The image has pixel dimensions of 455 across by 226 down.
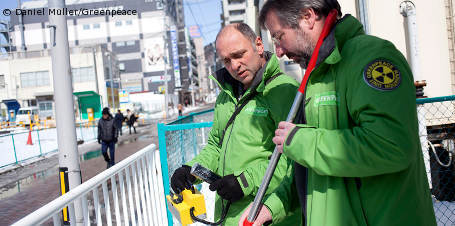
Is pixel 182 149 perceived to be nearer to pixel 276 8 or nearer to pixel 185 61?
pixel 276 8

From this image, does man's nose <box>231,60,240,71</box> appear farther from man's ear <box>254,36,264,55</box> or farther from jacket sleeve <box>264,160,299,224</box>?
jacket sleeve <box>264,160,299,224</box>

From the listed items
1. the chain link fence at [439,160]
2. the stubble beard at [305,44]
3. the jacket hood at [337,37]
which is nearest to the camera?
the jacket hood at [337,37]

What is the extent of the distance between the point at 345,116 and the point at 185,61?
88682 mm

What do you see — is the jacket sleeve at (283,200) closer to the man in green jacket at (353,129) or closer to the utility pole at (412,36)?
the man in green jacket at (353,129)

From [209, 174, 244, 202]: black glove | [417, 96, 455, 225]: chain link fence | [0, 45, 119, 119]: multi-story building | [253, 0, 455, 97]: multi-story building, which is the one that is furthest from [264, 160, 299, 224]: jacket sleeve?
[0, 45, 119, 119]: multi-story building

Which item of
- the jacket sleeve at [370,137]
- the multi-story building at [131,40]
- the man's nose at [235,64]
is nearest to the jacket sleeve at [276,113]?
the man's nose at [235,64]

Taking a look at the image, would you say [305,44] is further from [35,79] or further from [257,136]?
[35,79]

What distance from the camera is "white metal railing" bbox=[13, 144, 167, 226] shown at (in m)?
1.81

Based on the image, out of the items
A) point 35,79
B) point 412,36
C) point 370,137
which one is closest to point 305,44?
point 370,137

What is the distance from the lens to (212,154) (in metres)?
2.46

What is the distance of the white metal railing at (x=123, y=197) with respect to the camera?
71.2 inches

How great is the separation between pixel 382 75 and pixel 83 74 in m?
49.4

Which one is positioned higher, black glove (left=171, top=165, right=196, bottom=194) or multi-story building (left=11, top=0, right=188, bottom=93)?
multi-story building (left=11, top=0, right=188, bottom=93)

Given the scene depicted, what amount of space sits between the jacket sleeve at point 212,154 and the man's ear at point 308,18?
3.80ft
